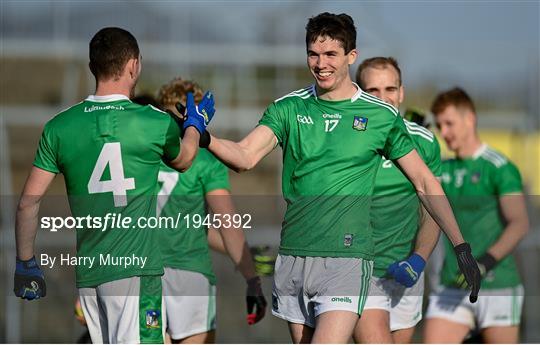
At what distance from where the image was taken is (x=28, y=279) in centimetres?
593

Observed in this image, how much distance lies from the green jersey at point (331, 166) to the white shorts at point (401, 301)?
0.76m

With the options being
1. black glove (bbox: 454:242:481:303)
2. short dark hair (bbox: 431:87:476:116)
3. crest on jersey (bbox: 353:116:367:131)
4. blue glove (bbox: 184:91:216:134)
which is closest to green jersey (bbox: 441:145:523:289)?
short dark hair (bbox: 431:87:476:116)

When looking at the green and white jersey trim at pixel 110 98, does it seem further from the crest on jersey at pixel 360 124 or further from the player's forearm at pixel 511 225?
the player's forearm at pixel 511 225

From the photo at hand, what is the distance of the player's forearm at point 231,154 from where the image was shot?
5.46 metres

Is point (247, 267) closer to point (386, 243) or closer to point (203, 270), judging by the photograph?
point (203, 270)

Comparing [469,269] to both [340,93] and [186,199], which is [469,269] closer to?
[340,93]

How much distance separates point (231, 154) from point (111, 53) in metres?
0.76

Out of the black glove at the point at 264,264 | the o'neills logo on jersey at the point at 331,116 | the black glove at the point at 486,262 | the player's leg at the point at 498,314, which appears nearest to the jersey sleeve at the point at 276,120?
the o'neills logo on jersey at the point at 331,116

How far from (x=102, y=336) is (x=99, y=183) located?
760 mm

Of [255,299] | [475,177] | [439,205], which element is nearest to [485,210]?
[475,177]

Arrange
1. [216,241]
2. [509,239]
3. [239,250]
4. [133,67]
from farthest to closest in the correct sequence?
[509,239], [216,241], [239,250], [133,67]

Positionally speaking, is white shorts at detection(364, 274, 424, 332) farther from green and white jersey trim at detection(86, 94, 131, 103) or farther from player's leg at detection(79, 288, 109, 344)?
green and white jersey trim at detection(86, 94, 131, 103)

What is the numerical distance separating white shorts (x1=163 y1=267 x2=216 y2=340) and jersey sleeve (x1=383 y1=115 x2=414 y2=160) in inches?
71.6

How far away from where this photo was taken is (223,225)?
705 cm
